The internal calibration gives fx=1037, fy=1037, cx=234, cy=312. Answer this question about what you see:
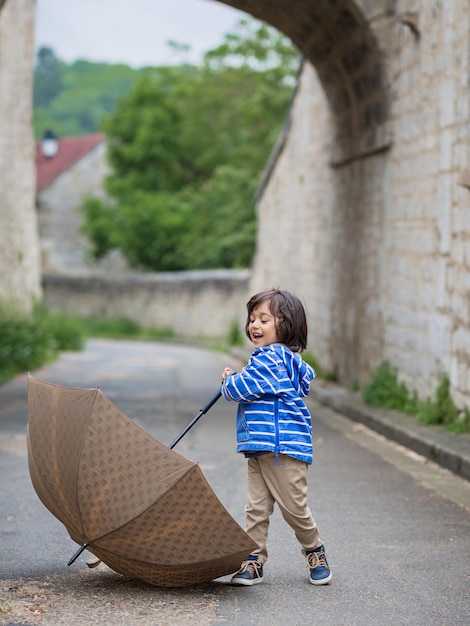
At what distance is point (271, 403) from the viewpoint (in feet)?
13.7

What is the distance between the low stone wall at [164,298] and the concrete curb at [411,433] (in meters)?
15.1

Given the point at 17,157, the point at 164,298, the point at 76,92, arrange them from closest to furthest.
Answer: the point at 17,157 < the point at 164,298 < the point at 76,92

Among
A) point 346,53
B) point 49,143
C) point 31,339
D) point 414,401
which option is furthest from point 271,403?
point 49,143

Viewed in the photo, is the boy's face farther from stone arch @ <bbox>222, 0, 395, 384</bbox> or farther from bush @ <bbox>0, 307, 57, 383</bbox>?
bush @ <bbox>0, 307, 57, 383</bbox>

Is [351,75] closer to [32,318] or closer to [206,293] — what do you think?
[32,318]

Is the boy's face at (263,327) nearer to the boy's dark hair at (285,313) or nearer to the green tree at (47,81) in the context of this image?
the boy's dark hair at (285,313)

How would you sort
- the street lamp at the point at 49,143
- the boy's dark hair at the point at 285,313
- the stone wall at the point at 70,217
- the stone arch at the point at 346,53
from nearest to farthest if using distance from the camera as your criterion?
the boy's dark hair at the point at 285,313
the stone arch at the point at 346,53
the street lamp at the point at 49,143
the stone wall at the point at 70,217

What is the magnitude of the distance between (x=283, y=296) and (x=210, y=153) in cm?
3776

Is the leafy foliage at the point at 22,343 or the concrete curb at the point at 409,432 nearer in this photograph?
the concrete curb at the point at 409,432

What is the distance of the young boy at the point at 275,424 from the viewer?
13.7 ft

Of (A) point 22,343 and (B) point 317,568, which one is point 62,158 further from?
(B) point 317,568

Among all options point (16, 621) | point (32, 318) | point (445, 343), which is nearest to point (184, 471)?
point (16, 621)

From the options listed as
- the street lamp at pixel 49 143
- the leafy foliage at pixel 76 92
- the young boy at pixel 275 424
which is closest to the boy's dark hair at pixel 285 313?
the young boy at pixel 275 424

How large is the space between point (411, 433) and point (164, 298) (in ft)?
87.4
